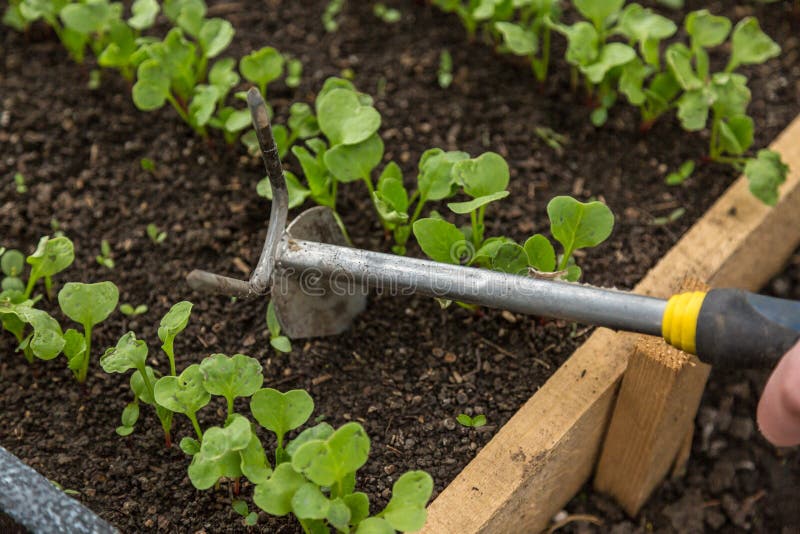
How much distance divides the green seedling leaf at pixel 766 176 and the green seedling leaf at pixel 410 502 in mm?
786

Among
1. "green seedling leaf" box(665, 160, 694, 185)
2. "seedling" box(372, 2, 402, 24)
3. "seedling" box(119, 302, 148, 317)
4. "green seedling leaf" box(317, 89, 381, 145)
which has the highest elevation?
"green seedling leaf" box(317, 89, 381, 145)

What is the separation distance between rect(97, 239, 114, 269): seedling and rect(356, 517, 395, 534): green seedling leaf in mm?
682

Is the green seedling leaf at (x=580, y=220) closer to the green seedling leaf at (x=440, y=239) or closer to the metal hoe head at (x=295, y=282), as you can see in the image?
the green seedling leaf at (x=440, y=239)

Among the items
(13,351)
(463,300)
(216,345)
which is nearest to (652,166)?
(463,300)

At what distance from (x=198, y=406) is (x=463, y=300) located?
1.27 ft

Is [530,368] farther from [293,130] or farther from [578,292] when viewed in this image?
[293,130]

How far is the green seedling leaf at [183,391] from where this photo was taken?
3.96 ft

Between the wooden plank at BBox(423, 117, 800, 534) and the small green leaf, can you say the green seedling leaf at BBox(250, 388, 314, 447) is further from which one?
the wooden plank at BBox(423, 117, 800, 534)

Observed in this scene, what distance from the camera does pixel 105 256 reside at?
1.55 m

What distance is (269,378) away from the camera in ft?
4.63

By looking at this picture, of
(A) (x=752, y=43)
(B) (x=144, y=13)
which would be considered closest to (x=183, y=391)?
(B) (x=144, y=13)

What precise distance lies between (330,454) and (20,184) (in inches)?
35.2

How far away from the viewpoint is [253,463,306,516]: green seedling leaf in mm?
1119

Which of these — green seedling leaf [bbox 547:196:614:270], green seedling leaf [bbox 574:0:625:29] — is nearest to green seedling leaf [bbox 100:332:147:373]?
green seedling leaf [bbox 547:196:614:270]
